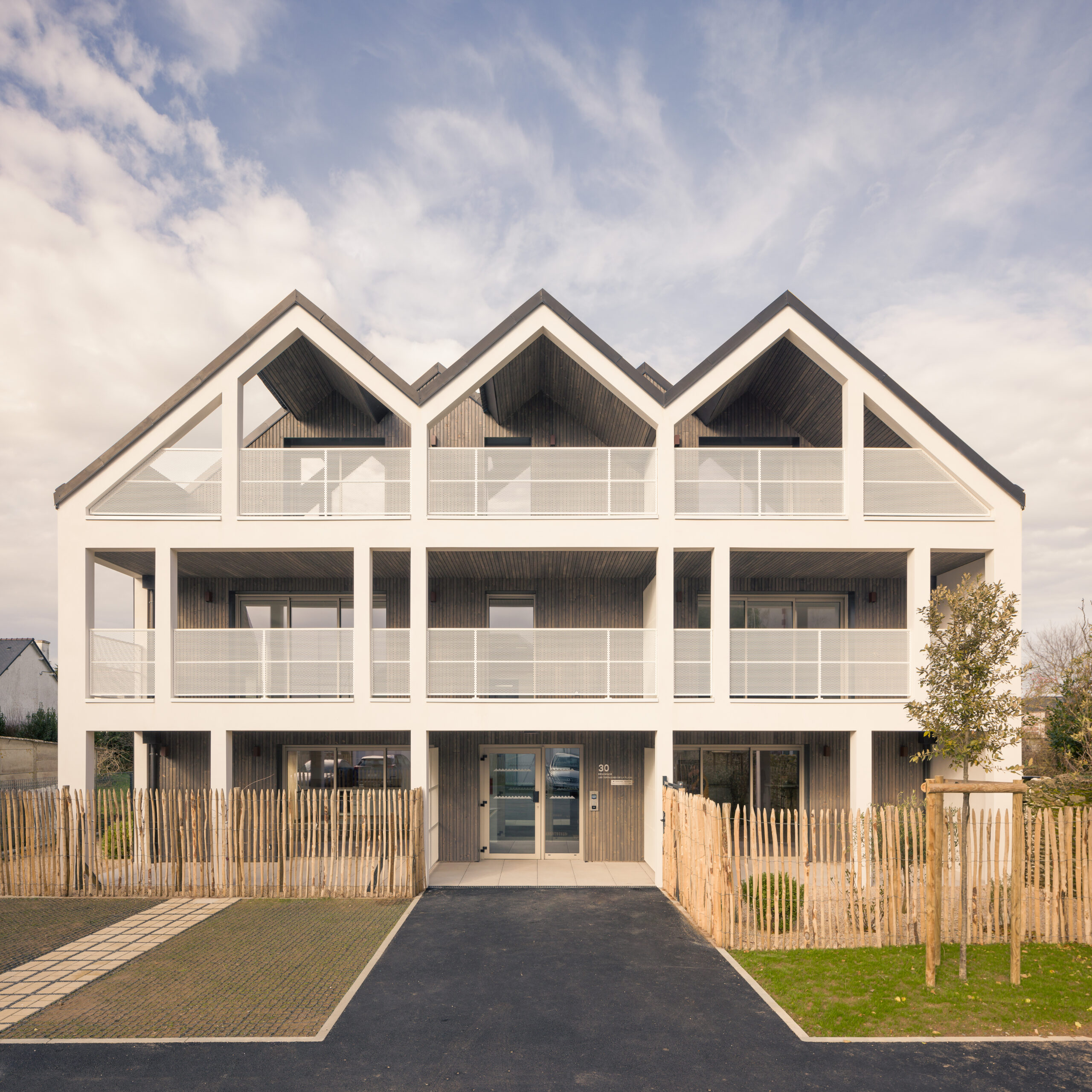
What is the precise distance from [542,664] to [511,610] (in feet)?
8.20

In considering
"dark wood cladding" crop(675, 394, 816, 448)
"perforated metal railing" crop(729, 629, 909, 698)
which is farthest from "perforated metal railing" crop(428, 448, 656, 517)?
"perforated metal railing" crop(729, 629, 909, 698)

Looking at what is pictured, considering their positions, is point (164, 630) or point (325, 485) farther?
point (325, 485)

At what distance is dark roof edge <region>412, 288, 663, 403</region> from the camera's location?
12492 millimetres

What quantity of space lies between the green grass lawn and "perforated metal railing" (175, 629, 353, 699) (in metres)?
7.78

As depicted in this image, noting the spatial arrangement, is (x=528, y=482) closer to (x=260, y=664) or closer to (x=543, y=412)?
(x=543, y=412)

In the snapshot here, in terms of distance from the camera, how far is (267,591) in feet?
49.0

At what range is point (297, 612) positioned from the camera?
15031mm

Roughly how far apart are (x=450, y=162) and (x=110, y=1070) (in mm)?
15405

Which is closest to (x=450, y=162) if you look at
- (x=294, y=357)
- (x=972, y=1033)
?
(x=294, y=357)

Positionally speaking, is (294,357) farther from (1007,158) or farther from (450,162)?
(1007,158)

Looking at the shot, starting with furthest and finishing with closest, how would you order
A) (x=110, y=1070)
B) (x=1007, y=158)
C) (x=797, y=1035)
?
(x=1007, y=158), (x=797, y=1035), (x=110, y=1070)

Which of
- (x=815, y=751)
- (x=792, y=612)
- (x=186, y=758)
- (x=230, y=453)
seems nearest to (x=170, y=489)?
(x=230, y=453)

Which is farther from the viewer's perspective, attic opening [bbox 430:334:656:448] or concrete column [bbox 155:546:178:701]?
attic opening [bbox 430:334:656:448]

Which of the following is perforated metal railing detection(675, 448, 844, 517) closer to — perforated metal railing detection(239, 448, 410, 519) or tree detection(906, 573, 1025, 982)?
tree detection(906, 573, 1025, 982)
